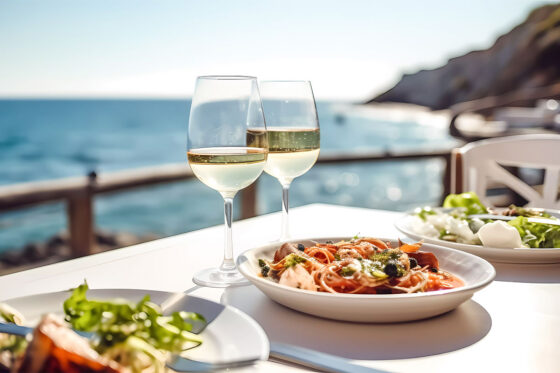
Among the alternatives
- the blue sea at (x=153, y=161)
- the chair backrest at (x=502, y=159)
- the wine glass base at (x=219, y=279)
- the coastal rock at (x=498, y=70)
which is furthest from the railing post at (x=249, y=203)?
the coastal rock at (x=498, y=70)

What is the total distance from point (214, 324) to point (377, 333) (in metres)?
0.27

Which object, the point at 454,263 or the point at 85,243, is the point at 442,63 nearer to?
the point at 85,243

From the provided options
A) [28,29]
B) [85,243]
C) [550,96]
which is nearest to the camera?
[85,243]

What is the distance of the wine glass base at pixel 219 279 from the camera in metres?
1.15

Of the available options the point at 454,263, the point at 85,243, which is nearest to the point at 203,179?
the point at 454,263

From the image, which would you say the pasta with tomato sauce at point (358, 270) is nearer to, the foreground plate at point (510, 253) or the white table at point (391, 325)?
the white table at point (391, 325)

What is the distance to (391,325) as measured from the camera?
3.02 feet

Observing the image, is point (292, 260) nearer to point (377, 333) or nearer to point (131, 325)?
point (377, 333)

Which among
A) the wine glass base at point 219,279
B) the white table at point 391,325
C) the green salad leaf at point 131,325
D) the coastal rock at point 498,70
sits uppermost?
Result: the coastal rock at point 498,70

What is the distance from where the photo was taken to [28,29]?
45.5 meters

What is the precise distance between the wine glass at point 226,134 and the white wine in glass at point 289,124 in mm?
250

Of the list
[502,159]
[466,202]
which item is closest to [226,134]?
[466,202]

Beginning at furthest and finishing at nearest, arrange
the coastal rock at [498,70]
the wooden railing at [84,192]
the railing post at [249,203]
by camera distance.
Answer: the coastal rock at [498,70] < the railing post at [249,203] < the wooden railing at [84,192]

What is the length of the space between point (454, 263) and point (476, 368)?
0.38 meters
